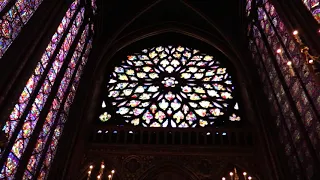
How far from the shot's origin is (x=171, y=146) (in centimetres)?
999

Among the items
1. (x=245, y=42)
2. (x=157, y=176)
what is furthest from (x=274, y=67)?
(x=157, y=176)

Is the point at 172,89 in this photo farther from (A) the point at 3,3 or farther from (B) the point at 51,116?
(A) the point at 3,3

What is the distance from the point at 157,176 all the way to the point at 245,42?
5934mm

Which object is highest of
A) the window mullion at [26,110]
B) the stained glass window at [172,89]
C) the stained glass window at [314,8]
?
the stained glass window at [172,89]

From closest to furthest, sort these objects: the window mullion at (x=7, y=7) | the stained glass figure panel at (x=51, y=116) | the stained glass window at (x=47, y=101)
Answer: the window mullion at (x=7, y=7) → the stained glass window at (x=47, y=101) → the stained glass figure panel at (x=51, y=116)

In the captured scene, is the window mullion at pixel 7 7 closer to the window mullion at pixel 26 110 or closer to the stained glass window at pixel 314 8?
the window mullion at pixel 26 110

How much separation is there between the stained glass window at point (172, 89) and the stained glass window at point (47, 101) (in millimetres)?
1999

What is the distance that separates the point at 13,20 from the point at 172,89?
21.8ft

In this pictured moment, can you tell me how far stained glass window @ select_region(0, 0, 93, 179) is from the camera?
6.63 m

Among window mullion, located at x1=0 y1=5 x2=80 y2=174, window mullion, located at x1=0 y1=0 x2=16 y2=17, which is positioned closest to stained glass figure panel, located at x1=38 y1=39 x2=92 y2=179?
window mullion, located at x1=0 y1=5 x2=80 y2=174

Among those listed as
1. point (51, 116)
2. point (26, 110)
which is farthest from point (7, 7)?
point (51, 116)

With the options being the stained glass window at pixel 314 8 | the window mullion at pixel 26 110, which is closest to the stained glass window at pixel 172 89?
the window mullion at pixel 26 110

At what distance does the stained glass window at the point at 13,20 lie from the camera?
20.1ft

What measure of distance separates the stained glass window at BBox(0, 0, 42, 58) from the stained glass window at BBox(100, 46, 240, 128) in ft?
16.2
